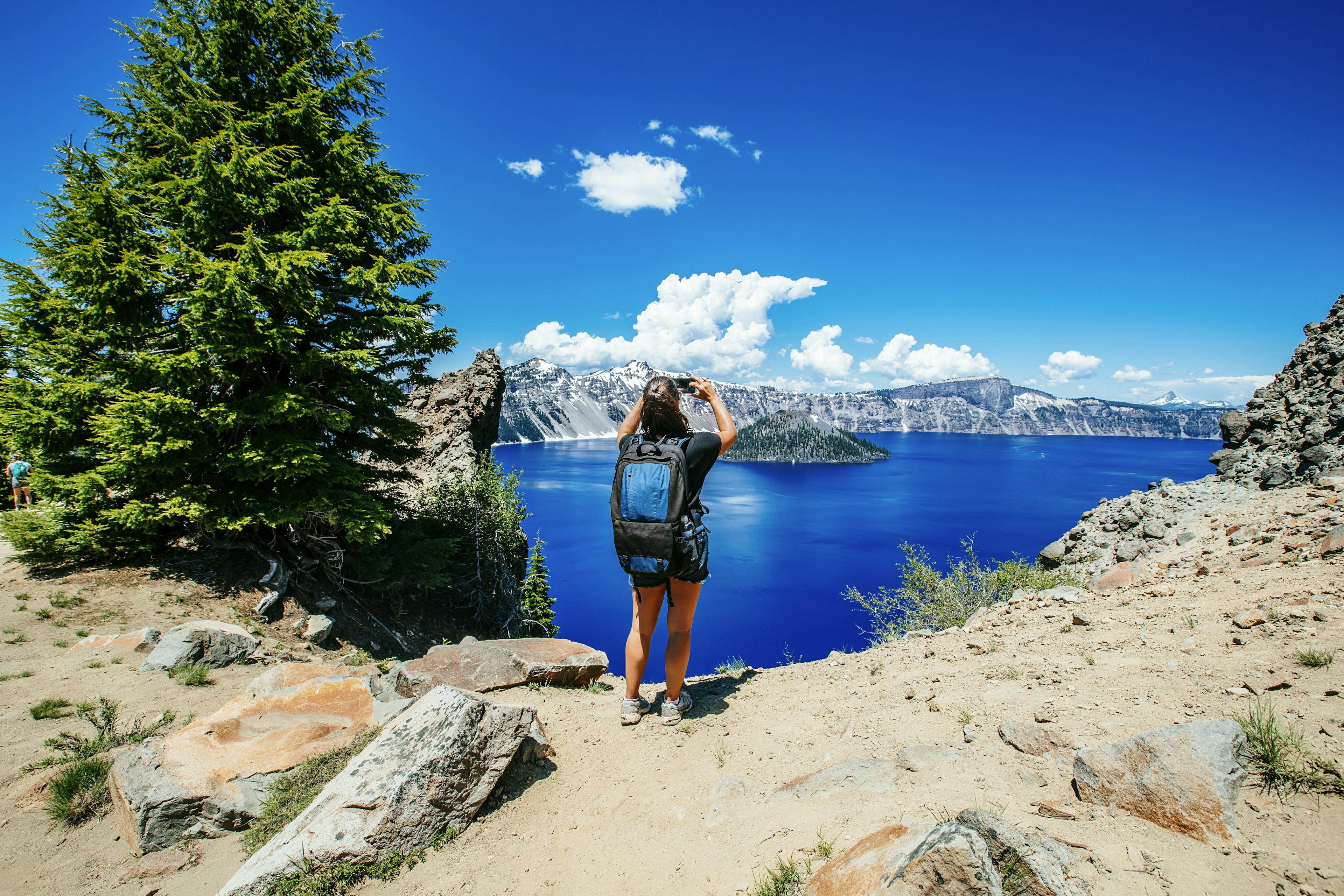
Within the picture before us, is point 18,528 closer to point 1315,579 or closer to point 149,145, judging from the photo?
point 149,145

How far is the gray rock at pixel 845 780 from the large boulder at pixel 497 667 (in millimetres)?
2733

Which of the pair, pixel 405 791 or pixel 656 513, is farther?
pixel 656 513

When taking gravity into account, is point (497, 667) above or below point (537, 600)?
above

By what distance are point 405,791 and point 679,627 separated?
2125mm

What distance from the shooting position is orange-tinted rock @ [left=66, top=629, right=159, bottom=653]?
6.09 meters

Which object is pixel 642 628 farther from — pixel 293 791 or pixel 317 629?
pixel 317 629

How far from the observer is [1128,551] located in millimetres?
10742

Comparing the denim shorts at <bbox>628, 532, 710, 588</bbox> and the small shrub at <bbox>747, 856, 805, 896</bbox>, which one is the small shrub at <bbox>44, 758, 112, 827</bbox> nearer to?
the denim shorts at <bbox>628, 532, 710, 588</bbox>

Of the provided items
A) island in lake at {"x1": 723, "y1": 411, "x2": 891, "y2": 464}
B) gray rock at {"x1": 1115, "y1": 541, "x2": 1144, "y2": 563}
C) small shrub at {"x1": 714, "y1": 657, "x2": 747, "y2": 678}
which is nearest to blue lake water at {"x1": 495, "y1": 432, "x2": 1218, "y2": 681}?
small shrub at {"x1": 714, "y1": 657, "x2": 747, "y2": 678}

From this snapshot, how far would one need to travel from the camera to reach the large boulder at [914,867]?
1896 millimetres

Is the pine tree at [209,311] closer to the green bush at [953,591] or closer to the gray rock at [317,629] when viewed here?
the gray rock at [317,629]

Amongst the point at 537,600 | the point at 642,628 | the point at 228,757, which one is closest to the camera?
the point at 228,757

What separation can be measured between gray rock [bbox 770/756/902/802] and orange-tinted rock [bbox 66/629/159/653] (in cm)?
721

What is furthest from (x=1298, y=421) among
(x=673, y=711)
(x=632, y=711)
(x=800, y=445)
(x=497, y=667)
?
(x=800, y=445)
